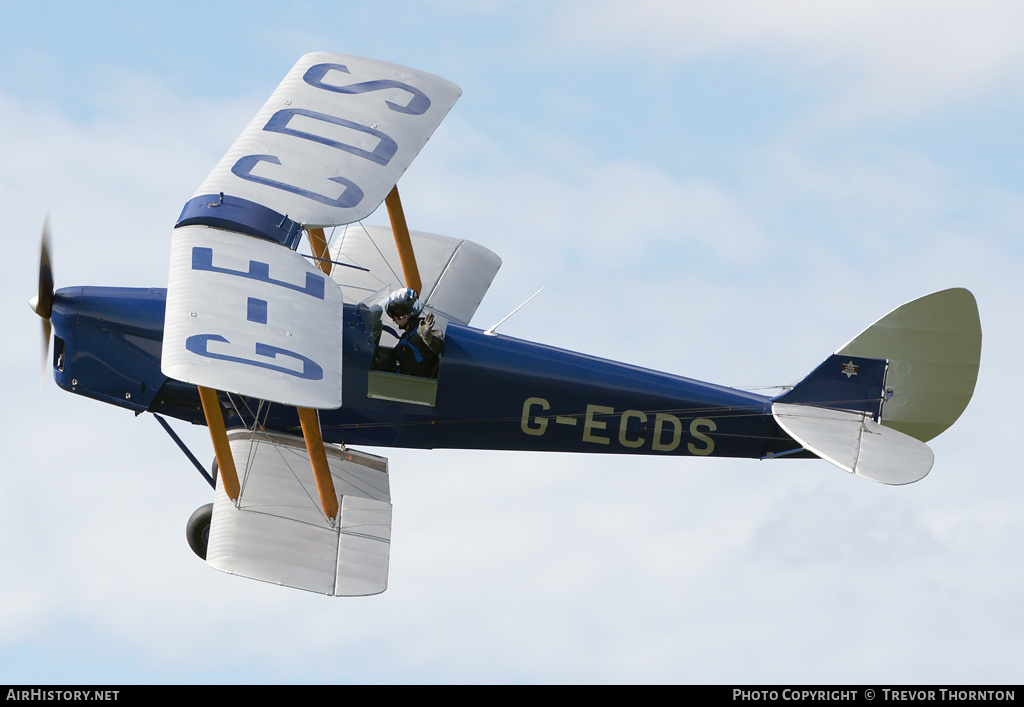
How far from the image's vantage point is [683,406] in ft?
39.6

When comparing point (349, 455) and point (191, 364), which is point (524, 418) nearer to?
point (349, 455)

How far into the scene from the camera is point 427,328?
11.6m

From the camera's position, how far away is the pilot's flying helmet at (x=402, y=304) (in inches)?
452

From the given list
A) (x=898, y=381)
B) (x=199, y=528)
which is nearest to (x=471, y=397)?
(x=199, y=528)

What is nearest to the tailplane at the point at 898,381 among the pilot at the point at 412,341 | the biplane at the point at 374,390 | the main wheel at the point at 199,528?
→ the biplane at the point at 374,390

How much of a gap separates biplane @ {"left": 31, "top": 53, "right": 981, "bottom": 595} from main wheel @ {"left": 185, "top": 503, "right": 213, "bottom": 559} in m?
0.02

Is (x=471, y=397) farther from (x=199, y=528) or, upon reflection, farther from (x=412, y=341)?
(x=199, y=528)

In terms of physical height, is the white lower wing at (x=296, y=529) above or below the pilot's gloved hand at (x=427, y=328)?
below

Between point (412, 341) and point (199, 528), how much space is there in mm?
2452

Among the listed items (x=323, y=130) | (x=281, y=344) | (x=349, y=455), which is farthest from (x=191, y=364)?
(x=323, y=130)

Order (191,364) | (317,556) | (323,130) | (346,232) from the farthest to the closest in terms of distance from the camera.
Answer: (346,232), (323,130), (317,556), (191,364)

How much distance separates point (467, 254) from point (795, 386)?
157 inches

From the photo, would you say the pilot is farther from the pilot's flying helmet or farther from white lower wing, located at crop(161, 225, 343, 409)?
white lower wing, located at crop(161, 225, 343, 409)

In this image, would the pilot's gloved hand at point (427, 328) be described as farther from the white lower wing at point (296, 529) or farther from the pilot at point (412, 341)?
the white lower wing at point (296, 529)
